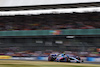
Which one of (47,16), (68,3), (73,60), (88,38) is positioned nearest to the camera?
(73,60)

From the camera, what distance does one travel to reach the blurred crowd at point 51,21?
23156 millimetres

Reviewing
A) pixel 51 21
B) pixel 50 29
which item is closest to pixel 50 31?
pixel 50 29

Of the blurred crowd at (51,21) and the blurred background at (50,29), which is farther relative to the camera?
the blurred crowd at (51,21)

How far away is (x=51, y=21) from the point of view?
24.8 metres

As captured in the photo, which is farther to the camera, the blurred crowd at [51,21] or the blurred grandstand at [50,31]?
the blurred crowd at [51,21]

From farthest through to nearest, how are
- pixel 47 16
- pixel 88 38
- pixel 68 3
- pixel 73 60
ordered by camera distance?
pixel 47 16
pixel 68 3
pixel 88 38
pixel 73 60

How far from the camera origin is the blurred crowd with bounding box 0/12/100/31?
23.2 m

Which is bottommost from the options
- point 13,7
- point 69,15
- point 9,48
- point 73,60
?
point 73,60

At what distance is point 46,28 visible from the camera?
24.2 metres

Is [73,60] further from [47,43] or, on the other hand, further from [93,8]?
[93,8]

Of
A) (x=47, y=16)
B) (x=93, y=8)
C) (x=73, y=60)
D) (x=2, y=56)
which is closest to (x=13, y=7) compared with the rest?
(x=47, y=16)

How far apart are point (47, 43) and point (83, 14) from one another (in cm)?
532

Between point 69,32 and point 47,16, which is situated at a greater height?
point 47,16

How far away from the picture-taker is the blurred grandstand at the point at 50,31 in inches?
877
